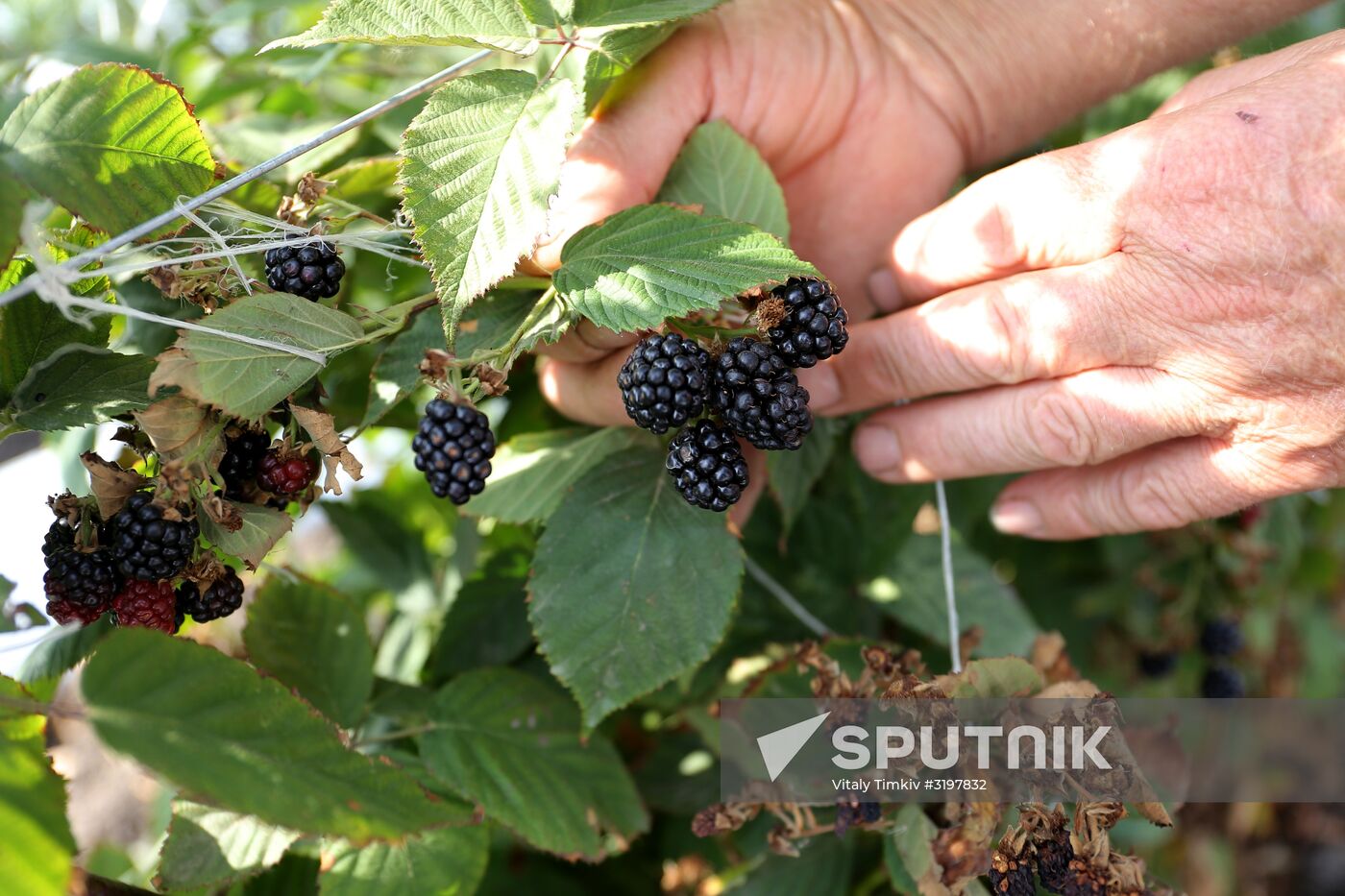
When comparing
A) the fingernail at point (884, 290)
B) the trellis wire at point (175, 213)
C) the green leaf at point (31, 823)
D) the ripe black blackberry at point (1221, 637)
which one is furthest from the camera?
the ripe black blackberry at point (1221, 637)

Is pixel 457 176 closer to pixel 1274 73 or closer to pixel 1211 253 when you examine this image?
pixel 1211 253

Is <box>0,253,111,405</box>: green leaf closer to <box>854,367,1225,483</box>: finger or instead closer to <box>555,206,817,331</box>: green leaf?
<box>555,206,817,331</box>: green leaf

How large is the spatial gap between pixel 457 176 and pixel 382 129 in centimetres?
62

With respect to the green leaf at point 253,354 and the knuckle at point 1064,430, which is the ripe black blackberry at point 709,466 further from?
the knuckle at point 1064,430

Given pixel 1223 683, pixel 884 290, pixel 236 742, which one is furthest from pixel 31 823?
pixel 1223 683

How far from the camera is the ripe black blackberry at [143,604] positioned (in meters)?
0.87

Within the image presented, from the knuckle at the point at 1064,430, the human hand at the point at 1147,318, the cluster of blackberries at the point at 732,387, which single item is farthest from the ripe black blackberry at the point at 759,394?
the knuckle at the point at 1064,430

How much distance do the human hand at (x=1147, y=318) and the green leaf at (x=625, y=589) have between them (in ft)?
1.02

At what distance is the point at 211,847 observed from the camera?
3.24 feet

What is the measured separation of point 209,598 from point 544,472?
0.44 meters

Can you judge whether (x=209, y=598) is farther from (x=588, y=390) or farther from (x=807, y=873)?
(x=807, y=873)

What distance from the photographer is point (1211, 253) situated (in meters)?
1.08

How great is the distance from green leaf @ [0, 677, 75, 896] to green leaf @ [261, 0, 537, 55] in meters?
0.65

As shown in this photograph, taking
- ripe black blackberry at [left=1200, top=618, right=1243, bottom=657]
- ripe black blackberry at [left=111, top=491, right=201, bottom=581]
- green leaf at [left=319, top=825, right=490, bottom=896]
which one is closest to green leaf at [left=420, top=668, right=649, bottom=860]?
green leaf at [left=319, top=825, right=490, bottom=896]
